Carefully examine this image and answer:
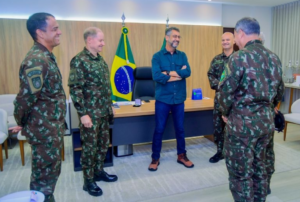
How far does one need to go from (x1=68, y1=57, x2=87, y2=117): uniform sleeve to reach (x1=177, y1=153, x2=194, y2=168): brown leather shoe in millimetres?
1453

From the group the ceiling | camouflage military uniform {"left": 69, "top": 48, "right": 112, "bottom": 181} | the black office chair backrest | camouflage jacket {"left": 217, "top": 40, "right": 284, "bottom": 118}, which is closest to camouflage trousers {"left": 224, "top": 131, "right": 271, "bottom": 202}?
camouflage jacket {"left": 217, "top": 40, "right": 284, "bottom": 118}

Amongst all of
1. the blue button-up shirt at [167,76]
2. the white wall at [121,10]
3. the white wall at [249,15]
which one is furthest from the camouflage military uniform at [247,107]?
the white wall at [249,15]

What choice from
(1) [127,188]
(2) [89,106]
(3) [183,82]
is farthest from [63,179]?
→ (3) [183,82]

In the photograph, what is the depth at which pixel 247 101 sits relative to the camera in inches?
64.7

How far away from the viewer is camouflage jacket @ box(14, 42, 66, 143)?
154cm

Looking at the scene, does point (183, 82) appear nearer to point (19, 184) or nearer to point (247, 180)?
point (247, 180)

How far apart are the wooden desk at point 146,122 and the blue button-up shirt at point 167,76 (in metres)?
0.36

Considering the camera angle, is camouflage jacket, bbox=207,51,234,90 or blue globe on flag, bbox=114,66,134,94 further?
blue globe on flag, bbox=114,66,134,94

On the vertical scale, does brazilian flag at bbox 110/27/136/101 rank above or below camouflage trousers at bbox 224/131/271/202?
above

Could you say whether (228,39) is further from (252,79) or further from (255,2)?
(255,2)

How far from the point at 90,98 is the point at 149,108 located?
110 cm

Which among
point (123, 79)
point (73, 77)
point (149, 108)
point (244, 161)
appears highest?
point (73, 77)

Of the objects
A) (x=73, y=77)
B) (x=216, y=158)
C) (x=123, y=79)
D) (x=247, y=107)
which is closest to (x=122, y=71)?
(x=123, y=79)

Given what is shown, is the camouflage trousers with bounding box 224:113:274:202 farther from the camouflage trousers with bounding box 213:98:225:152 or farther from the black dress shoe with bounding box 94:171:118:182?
the black dress shoe with bounding box 94:171:118:182
